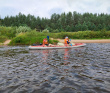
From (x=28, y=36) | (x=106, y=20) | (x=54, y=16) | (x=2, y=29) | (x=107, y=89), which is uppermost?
(x=54, y=16)

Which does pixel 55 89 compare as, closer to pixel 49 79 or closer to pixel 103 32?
pixel 49 79

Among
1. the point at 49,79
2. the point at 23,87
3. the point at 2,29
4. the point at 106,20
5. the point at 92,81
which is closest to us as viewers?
the point at 23,87

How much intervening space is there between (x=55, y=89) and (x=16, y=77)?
2.81 meters

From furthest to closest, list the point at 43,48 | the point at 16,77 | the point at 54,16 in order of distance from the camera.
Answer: the point at 54,16 → the point at 43,48 → the point at 16,77

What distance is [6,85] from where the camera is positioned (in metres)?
5.79

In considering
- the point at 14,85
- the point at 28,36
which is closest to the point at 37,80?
the point at 14,85

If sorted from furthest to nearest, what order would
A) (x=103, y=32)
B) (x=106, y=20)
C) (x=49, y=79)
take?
(x=106, y=20)
(x=103, y=32)
(x=49, y=79)

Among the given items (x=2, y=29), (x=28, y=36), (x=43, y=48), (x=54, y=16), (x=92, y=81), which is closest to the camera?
(x=92, y=81)

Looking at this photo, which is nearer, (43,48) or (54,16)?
(43,48)

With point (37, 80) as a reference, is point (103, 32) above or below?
above

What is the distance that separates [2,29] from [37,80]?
47530mm

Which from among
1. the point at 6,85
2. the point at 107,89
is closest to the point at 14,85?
the point at 6,85

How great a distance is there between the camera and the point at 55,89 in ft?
17.2

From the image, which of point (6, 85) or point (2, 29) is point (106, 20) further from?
point (6, 85)
